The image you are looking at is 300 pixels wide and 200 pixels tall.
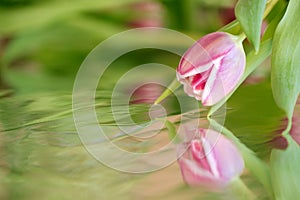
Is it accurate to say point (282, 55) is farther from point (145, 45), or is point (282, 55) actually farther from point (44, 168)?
point (145, 45)

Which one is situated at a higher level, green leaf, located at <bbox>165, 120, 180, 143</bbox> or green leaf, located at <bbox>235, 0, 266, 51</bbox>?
green leaf, located at <bbox>235, 0, 266, 51</bbox>

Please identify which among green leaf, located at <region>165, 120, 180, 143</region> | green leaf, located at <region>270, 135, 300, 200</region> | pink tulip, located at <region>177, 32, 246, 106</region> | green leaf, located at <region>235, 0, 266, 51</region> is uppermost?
green leaf, located at <region>235, 0, 266, 51</region>

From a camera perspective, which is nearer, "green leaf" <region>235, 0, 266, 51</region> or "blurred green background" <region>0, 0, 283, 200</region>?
"blurred green background" <region>0, 0, 283, 200</region>

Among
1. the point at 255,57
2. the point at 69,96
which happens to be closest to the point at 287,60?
the point at 255,57

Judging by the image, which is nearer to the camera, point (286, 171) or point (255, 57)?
point (286, 171)

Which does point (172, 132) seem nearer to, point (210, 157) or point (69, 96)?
point (210, 157)
